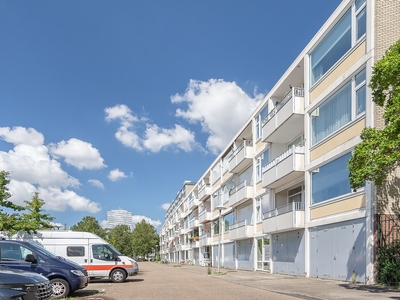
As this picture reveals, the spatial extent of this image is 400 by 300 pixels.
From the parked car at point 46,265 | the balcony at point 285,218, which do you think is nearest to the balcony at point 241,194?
the balcony at point 285,218

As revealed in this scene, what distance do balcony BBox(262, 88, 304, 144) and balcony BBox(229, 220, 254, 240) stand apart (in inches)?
Result: 323

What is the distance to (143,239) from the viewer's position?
105 meters

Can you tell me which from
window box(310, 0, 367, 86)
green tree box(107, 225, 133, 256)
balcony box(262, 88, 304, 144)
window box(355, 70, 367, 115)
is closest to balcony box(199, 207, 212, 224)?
balcony box(262, 88, 304, 144)

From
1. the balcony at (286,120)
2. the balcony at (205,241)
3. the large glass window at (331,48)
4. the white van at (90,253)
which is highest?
the large glass window at (331,48)

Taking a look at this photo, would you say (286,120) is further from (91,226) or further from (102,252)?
(91,226)

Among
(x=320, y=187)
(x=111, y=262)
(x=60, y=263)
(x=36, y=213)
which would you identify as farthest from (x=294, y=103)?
(x=36, y=213)

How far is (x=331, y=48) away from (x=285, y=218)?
9.06 meters

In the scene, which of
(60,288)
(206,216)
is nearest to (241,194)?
(206,216)

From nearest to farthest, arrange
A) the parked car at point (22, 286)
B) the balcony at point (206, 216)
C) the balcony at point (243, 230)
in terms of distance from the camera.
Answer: the parked car at point (22, 286) → the balcony at point (243, 230) → the balcony at point (206, 216)

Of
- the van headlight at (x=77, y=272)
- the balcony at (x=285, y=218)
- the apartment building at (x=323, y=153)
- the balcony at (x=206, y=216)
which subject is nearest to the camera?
the van headlight at (x=77, y=272)

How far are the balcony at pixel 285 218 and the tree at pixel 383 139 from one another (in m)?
9.11

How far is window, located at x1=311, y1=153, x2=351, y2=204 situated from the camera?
1781 cm

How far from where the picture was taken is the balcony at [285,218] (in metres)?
21.8

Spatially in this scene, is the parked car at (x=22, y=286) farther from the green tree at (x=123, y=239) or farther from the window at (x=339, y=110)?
the green tree at (x=123, y=239)
